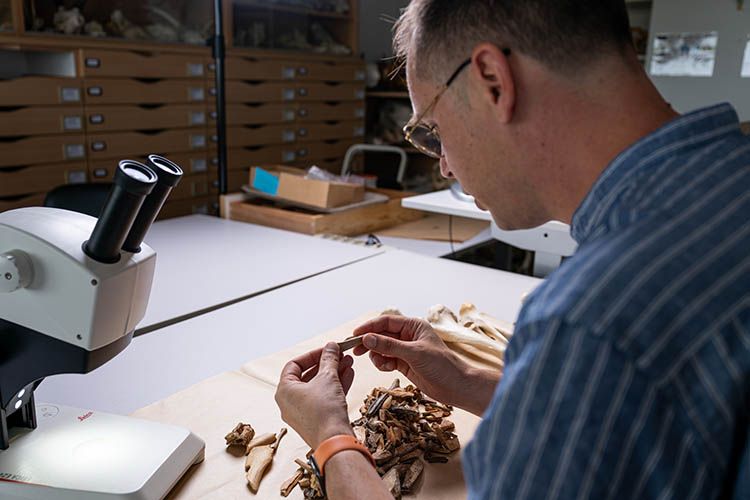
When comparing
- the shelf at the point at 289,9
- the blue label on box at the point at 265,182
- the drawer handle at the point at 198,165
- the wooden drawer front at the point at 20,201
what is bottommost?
the wooden drawer front at the point at 20,201

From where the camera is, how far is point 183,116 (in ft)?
11.0

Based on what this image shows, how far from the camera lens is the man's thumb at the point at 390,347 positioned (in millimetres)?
1034

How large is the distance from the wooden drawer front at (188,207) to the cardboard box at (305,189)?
82cm

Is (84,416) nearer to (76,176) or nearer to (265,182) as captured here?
(265,182)

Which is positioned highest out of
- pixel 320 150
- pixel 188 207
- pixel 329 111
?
pixel 329 111

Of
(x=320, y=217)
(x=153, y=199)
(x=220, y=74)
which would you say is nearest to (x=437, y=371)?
(x=153, y=199)

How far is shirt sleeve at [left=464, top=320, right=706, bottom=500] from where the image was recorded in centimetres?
44

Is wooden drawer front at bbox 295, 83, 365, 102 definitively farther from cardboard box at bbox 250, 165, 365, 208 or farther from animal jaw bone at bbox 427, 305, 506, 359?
animal jaw bone at bbox 427, 305, 506, 359

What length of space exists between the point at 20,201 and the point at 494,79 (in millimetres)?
2704

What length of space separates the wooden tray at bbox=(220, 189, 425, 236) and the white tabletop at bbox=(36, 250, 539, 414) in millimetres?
492

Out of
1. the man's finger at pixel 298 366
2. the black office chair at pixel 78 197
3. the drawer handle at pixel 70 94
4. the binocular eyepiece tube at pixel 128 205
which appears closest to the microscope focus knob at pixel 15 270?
the binocular eyepiece tube at pixel 128 205

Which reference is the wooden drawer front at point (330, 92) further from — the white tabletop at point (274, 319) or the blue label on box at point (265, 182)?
the white tabletop at point (274, 319)

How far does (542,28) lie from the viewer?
61 cm

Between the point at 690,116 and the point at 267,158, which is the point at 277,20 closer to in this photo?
the point at 267,158
